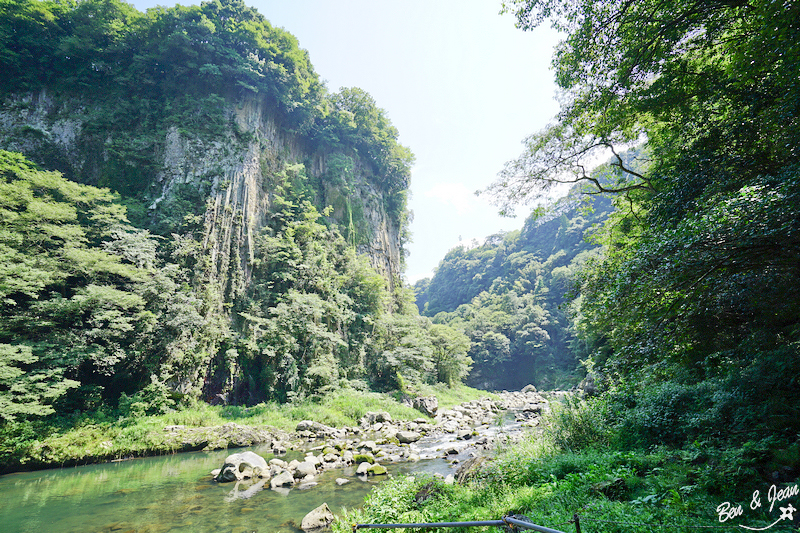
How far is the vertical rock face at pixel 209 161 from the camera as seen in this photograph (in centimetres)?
1689

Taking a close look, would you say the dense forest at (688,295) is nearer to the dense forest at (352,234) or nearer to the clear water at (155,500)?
the dense forest at (352,234)

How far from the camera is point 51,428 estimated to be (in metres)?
9.97

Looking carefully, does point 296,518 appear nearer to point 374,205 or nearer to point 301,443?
point 301,443

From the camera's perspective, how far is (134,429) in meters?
11.2

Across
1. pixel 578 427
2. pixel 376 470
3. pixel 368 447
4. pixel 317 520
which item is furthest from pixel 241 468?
pixel 578 427

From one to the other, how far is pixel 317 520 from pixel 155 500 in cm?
417

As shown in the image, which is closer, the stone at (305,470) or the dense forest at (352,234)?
the dense forest at (352,234)

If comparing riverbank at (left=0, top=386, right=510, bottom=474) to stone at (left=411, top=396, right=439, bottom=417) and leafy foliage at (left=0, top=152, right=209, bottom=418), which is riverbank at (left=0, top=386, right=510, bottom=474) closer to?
leafy foliage at (left=0, top=152, right=209, bottom=418)

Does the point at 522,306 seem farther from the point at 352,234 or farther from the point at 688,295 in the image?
the point at 688,295

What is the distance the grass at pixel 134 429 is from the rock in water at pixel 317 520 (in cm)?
857

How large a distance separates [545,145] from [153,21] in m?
25.9

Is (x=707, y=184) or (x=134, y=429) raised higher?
(x=707, y=184)

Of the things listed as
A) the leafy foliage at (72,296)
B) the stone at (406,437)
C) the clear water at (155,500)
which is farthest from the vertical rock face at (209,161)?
the stone at (406,437)

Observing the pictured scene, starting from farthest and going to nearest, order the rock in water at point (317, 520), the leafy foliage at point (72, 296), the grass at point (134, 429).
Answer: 1. the leafy foliage at point (72, 296)
2. the grass at point (134, 429)
3. the rock in water at point (317, 520)
